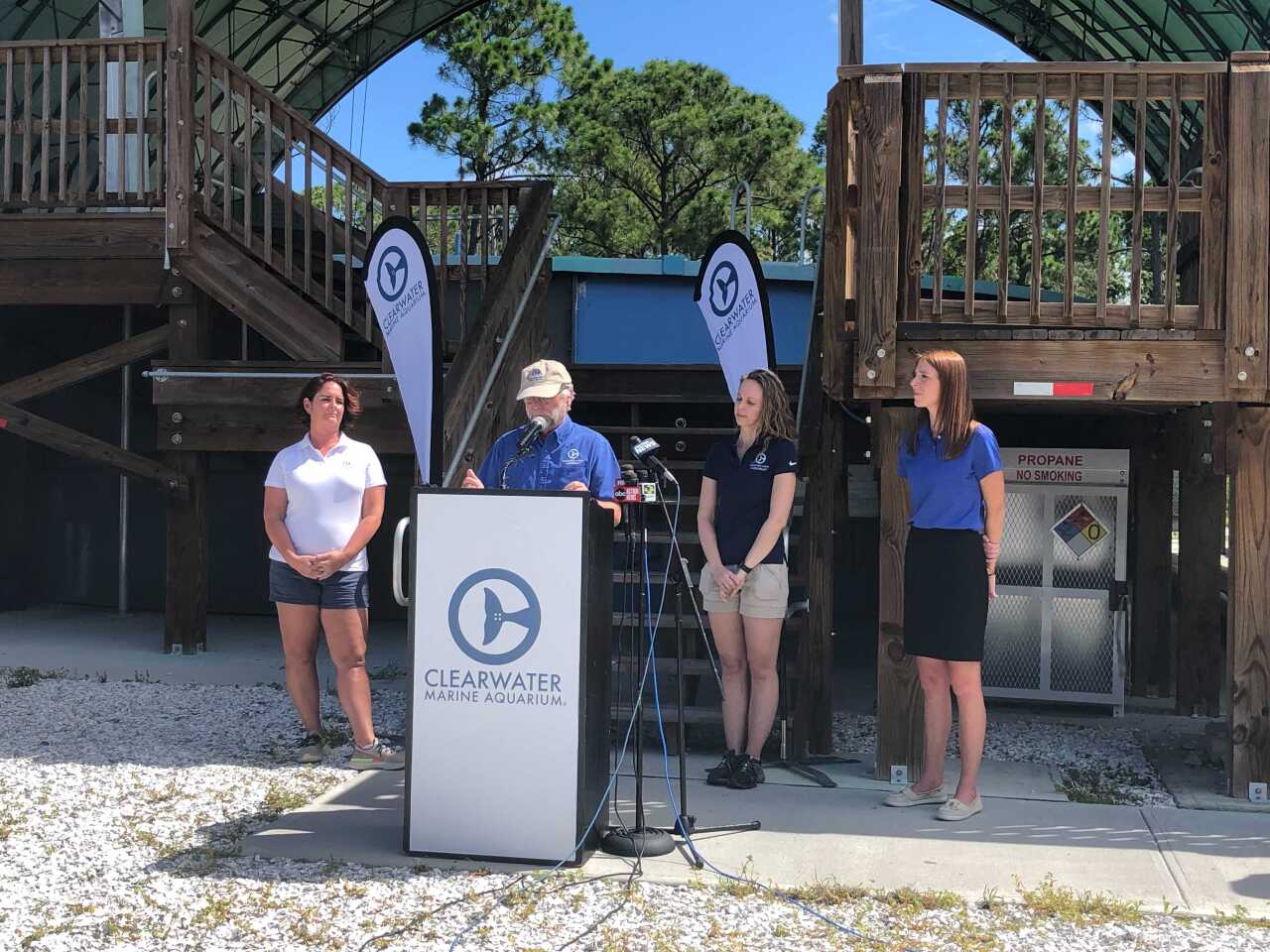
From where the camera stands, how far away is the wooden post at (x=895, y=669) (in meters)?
5.34

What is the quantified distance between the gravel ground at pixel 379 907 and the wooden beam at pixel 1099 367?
2155 mm

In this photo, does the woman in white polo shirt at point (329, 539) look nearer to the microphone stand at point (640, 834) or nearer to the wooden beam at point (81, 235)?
the microphone stand at point (640, 834)

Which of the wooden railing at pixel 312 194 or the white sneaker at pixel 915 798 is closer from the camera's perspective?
the white sneaker at pixel 915 798

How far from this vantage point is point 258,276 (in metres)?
8.11

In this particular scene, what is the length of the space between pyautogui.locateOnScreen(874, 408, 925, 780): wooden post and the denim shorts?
2185 mm

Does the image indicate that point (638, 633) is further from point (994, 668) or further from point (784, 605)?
point (994, 668)

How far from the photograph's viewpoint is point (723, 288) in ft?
21.8

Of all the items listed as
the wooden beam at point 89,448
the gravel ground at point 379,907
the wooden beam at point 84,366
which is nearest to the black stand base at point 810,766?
the gravel ground at point 379,907

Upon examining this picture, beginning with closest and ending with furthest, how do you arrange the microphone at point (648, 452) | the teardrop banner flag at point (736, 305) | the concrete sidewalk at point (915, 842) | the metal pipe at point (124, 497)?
the concrete sidewalk at point (915, 842), the microphone at point (648, 452), the teardrop banner flag at point (736, 305), the metal pipe at point (124, 497)

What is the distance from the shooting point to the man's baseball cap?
4590 mm

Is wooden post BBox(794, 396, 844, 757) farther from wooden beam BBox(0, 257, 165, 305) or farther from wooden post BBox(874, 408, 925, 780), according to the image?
wooden beam BBox(0, 257, 165, 305)

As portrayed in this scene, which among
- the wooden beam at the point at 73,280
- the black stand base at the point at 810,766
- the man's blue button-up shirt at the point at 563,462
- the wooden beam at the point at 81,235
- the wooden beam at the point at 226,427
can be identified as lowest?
the black stand base at the point at 810,766

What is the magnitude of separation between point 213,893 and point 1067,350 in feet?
12.2

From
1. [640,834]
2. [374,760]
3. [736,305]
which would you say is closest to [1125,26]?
[736,305]
